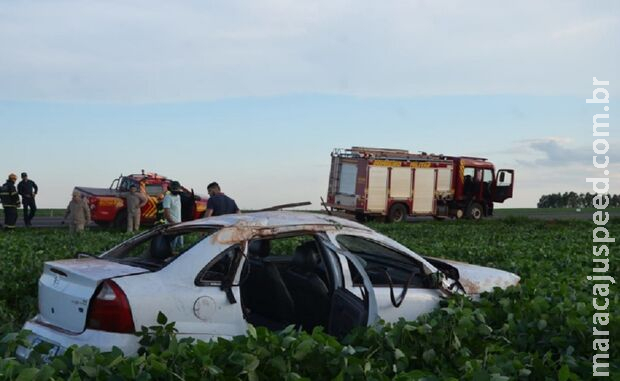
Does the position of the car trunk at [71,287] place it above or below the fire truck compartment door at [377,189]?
below

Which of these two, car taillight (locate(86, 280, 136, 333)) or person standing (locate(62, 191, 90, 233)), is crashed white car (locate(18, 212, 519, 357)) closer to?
car taillight (locate(86, 280, 136, 333))

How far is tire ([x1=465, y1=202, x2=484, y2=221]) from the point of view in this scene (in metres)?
37.2

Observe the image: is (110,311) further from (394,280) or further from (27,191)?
(27,191)

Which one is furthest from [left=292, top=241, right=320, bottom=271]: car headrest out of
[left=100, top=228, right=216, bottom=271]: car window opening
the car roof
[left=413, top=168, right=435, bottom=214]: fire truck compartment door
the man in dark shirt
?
[left=413, top=168, right=435, bottom=214]: fire truck compartment door

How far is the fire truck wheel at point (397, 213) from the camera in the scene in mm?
36094

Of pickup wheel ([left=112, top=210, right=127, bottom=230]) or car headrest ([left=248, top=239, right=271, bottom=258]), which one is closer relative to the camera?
car headrest ([left=248, top=239, right=271, bottom=258])

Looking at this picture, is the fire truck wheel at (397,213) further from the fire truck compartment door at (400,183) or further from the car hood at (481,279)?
the car hood at (481,279)

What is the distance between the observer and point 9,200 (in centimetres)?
2581

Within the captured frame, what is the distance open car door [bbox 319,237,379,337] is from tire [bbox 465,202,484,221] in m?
31.5

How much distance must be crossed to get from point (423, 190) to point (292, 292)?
30.4 meters

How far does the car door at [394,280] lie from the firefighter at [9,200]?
20.7 meters

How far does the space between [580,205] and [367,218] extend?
28781 mm

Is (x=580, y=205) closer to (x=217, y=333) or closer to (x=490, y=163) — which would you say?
(x=490, y=163)

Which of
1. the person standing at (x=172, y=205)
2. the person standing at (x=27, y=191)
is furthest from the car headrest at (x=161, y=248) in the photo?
the person standing at (x=27, y=191)
